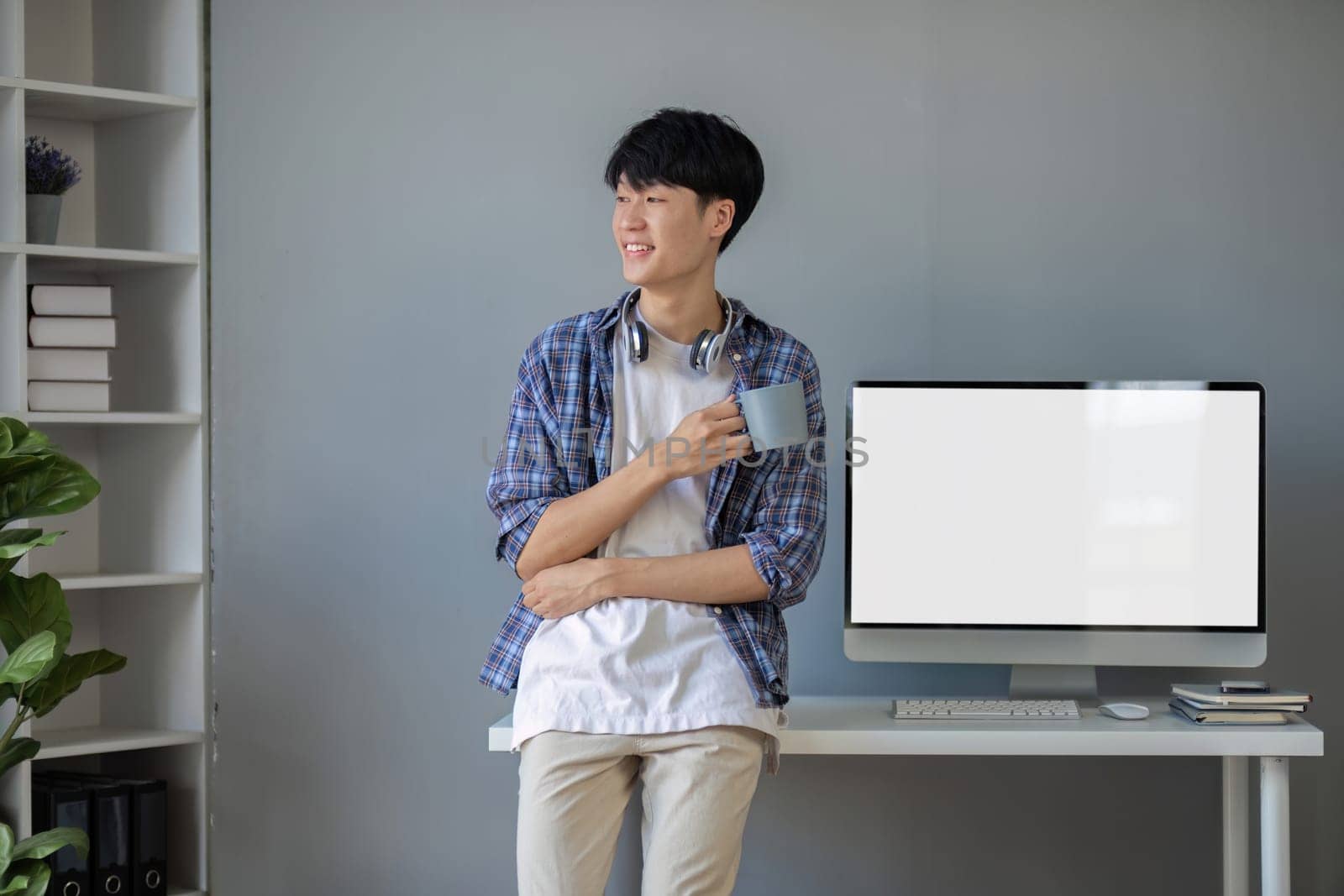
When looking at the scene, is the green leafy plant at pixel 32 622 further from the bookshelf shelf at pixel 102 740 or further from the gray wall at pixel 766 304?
the gray wall at pixel 766 304

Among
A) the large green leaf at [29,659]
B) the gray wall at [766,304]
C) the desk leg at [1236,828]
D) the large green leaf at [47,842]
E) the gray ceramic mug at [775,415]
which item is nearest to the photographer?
the gray ceramic mug at [775,415]

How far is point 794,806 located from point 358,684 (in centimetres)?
96

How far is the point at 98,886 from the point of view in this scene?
2580 mm

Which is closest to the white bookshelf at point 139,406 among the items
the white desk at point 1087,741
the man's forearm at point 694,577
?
the white desk at point 1087,741

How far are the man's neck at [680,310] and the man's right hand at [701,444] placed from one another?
0.15 metres

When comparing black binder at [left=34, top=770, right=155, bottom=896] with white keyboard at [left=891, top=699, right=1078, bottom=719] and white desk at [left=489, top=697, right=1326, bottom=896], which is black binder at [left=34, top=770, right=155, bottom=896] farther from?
white keyboard at [left=891, top=699, right=1078, bottom=719]

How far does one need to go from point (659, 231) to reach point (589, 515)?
1.39 ft

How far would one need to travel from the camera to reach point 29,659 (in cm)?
213

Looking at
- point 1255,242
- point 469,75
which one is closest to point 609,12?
point 469,75

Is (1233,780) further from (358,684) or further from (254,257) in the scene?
(254,257)

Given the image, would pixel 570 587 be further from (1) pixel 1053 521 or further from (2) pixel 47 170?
(2) pixel 47 170

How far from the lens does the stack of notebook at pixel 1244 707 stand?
2.23m

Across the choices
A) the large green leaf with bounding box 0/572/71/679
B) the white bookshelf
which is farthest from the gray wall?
the large green leaf with bounding box 0/572/71/679

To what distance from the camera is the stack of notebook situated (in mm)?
2230
